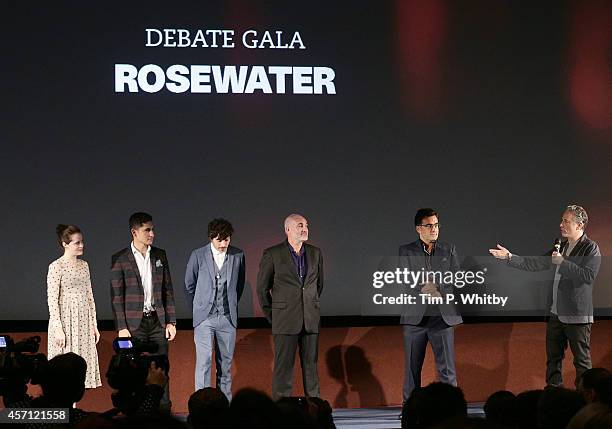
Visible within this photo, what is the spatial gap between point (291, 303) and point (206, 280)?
0.58 m

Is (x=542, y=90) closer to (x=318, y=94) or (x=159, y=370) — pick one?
(x=318, y=94)

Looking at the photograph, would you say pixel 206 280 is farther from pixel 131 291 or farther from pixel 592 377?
pixel 592 377

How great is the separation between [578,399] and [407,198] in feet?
13.9

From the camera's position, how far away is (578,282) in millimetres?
6391

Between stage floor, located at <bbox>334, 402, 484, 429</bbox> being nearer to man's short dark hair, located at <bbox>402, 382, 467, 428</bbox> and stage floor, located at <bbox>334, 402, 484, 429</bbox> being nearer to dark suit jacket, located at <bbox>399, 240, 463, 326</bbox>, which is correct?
dark suit jacket, located at <bbox>399, 240, 463, 326</bbox>

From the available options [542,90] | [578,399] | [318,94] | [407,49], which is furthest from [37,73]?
[578,399]

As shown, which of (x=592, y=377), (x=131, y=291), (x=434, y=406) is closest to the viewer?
(x=434, y=406)

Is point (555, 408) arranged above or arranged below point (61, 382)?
below

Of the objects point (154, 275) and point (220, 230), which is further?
point (220, 230)

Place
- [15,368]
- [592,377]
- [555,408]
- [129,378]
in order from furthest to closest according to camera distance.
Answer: [592,377] → [15,368] → [129,378] → [555,408]

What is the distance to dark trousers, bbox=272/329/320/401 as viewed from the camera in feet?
20.8

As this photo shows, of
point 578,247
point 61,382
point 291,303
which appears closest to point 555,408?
point 61,382

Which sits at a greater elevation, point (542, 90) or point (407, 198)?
point (542, 90)

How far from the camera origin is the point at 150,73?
23.4ft
